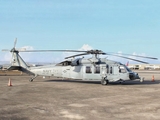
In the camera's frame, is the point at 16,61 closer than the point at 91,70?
No

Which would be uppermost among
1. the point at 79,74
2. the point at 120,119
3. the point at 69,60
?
the point at 69,60

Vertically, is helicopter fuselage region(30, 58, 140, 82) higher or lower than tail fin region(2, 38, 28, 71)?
lower

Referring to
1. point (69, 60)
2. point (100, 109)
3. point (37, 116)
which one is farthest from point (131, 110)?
point (69, 60)

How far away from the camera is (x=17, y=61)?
28641 millimetres

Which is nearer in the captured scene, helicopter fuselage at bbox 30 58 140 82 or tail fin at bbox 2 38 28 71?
helicopter fuselage at bbox 30 58 140 82

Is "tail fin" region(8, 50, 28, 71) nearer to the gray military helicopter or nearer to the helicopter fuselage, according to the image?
the gray military helicopter

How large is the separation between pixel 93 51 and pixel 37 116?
15471 mm

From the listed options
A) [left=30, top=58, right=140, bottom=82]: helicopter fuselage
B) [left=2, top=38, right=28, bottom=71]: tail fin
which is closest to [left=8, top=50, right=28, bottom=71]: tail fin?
[left=2, top=38, right=28, bottom=71]: tail fin

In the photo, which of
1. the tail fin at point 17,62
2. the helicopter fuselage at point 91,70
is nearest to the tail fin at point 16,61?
the tail fin at point 17,62

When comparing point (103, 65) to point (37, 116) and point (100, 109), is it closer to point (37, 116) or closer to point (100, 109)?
point (100, 109)

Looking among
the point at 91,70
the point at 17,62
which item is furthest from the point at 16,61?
the point at 91,70

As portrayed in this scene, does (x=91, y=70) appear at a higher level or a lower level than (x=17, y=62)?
lower

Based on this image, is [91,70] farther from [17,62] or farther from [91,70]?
[17,62]

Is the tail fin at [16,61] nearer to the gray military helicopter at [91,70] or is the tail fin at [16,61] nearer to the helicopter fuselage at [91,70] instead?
the gray military helicopter at [91,70]
